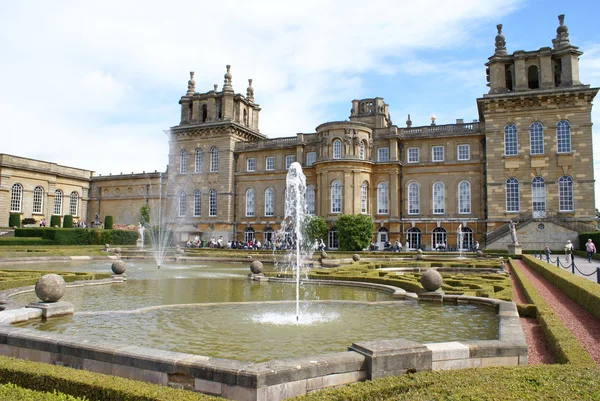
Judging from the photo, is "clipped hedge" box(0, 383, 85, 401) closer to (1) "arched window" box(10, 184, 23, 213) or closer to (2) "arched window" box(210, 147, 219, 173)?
(2) "arched window" box(210, 147, 219, 173)

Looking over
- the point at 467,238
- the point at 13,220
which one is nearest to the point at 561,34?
the point at 467,238

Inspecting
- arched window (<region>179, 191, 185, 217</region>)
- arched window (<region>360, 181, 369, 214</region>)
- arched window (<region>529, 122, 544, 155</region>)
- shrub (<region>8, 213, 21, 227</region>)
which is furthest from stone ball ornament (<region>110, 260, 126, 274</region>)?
shrub (<region>8, 213, 21, 227</region>)

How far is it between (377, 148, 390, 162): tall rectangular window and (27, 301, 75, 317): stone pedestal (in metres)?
35.0

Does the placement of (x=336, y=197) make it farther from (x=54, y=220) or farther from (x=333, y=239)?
(x=54, y=220)

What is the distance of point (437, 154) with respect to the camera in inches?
1634

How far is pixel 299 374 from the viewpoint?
17.4 feet

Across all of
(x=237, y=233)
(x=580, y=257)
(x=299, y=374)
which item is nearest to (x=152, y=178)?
(x=237, y=233)

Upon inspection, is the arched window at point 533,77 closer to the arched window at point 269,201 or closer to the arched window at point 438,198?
the arched window at point 438,198

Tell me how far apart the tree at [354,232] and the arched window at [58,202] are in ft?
119

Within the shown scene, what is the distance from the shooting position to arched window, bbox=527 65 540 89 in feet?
127

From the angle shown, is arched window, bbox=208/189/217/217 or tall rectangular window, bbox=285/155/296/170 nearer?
tall rectangular window, bbox=285/155/296/170

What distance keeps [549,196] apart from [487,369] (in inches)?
1367

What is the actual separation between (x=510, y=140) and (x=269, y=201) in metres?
22.5

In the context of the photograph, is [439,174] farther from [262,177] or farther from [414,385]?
[414,385]
